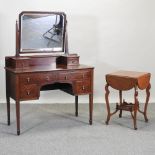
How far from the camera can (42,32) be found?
3.88m

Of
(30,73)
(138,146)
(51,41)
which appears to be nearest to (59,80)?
(30,73)

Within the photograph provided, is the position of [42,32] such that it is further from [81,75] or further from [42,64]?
[81,75]

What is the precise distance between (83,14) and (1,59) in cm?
141

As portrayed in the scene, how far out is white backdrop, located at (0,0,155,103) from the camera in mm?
4598

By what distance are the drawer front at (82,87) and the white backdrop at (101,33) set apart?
1145 mm

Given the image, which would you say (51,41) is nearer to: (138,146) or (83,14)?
(83,14)

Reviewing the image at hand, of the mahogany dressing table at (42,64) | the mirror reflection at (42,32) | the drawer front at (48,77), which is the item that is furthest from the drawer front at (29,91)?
the mirror reflection at (42,32)

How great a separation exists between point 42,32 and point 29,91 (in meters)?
0.87

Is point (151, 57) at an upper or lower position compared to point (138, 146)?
upper

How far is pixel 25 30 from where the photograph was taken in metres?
3.74

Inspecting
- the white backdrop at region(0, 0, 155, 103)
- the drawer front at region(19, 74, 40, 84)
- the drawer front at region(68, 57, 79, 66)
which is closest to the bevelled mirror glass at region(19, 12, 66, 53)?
the drawer front at region(68, 57, 79, 66)

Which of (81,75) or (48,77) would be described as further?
(81,75)

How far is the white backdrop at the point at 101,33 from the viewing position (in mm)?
4598

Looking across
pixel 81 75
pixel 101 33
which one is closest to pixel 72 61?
pixel 81 75
